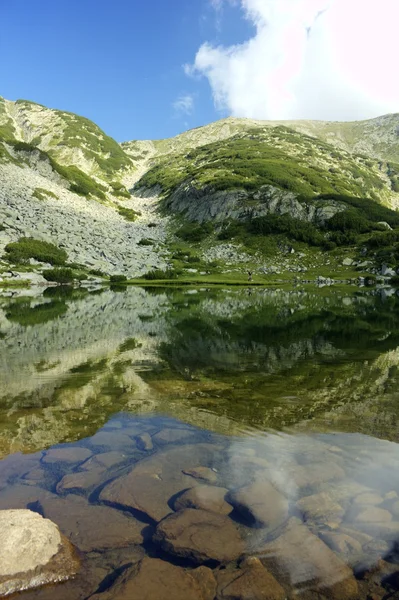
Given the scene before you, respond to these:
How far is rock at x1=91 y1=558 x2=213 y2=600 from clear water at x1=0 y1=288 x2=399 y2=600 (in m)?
0.12

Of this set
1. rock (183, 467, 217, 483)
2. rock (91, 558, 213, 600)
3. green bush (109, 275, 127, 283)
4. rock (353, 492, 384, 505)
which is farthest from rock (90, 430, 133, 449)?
green bush (109, 275, 127, 283)

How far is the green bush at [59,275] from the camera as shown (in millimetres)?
78875

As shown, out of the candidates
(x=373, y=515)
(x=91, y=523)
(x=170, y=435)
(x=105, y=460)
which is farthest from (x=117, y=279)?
(x=373, y=515)

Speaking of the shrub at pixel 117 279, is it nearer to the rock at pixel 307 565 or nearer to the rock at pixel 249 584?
A: the rock at pixel 307 565

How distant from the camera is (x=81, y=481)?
27.9ft

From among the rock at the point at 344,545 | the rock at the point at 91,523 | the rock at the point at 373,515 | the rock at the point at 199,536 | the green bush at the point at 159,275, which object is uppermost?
the green bush at the point at 159,275

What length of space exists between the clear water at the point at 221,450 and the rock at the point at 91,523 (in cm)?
3

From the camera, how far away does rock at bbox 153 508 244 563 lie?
6.22m

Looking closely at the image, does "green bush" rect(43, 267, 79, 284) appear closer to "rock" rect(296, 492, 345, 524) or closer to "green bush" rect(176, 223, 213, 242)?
"green bush" rect(176, 223, 213, 242)

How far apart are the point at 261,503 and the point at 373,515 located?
6.62 feet

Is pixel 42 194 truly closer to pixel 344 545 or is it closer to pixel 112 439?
pixel 112 439

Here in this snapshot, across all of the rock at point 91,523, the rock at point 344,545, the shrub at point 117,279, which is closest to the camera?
the rock at point 344,545

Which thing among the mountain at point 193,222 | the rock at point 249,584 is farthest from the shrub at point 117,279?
the rock at point 249,584

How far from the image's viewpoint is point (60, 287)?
76.1 meters
